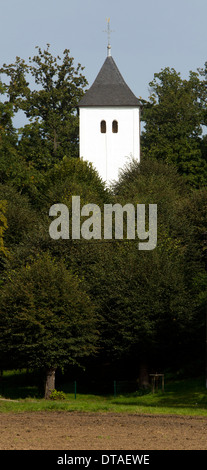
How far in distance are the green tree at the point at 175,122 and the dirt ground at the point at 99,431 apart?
172ft

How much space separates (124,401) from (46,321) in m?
8.22

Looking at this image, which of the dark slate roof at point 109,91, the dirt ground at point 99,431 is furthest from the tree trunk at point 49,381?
the dark slate roof at point 109,91

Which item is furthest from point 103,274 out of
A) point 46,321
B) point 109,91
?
point 109,91

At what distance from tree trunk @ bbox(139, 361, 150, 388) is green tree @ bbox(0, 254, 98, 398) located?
3627mm

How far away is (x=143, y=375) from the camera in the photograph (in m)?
55.3

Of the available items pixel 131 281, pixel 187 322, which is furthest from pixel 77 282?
pixel 187 322

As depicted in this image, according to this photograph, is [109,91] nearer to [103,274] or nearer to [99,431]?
[103,274]

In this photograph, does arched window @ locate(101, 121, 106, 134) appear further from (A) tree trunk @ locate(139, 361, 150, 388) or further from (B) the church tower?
(A) tree trunk @ locate(139, 361, 150, 388)

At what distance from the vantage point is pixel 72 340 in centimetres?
5219

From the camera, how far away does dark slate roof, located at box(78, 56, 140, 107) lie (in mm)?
87625

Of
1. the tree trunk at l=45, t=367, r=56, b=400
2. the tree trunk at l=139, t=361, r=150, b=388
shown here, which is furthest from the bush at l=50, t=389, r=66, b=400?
the tree trunk at l=139, t=361, r=150, b=388

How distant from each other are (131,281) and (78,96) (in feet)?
143
